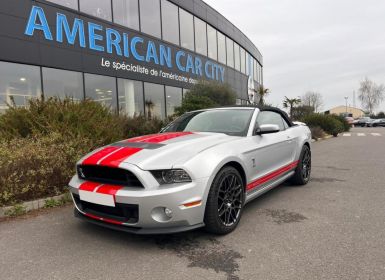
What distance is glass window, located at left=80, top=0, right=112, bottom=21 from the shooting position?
12376 mm

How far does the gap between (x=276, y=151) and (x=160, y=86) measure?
12.5 m

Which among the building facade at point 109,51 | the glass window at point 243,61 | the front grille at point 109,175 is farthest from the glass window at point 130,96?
the glass window at point 243,61

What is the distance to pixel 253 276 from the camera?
2559 mm

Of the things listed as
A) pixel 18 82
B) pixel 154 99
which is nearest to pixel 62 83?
pixel 18 82

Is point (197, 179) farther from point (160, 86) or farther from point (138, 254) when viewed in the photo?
point (160, 86)

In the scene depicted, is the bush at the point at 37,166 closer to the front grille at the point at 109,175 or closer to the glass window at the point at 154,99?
the front grille at the point at 109,175

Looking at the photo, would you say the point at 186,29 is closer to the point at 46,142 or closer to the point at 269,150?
the point at 46,142

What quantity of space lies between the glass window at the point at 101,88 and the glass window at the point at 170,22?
491 centimetres

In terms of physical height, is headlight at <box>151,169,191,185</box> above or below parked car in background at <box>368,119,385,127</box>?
above

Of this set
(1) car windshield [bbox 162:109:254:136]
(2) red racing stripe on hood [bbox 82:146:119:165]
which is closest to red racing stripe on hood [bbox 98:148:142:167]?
(2) red racing stripe on hood [bbox 82:146:119:165]

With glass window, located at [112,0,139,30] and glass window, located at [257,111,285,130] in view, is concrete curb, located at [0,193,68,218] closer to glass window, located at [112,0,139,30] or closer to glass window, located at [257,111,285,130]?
glass window, located at [257,111,285,130]

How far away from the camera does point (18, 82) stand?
10.3 metres

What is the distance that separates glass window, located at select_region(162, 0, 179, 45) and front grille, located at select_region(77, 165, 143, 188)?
14.4 meters

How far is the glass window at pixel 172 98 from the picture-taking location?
55.9 ft
